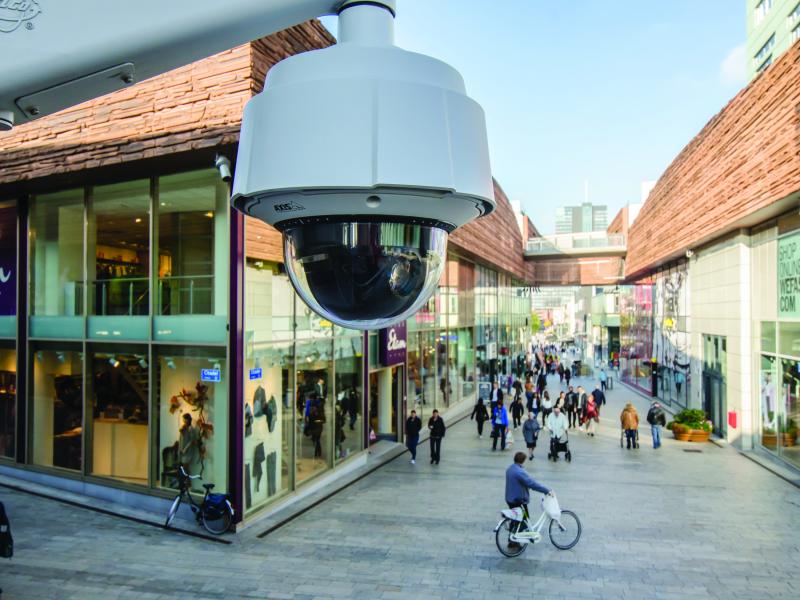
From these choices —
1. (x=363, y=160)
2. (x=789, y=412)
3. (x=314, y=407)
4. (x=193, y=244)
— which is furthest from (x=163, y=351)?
(x=789, y=412)

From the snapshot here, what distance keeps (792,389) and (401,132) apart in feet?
52.6

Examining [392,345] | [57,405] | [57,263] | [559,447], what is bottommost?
[559,447]

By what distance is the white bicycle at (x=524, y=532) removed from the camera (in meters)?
8.55

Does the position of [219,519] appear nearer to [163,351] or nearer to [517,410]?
[163,351]

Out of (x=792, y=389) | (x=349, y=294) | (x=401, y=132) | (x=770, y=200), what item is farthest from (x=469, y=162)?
(x=792, y=389)

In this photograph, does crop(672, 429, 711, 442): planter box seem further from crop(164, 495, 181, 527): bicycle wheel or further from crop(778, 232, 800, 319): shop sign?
crop(164, 495, 181, 527): bicycle wheel

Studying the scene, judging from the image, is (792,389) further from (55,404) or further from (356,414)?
(55,404)

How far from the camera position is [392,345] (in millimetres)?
16531

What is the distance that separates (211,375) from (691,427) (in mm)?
14680

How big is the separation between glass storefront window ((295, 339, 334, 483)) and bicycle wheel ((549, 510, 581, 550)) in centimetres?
506

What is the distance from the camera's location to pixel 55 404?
1230cm

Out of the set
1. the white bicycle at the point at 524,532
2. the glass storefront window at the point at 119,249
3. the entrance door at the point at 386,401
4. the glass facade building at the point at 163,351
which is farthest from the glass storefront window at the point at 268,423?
the entrance door at the point at 386,401

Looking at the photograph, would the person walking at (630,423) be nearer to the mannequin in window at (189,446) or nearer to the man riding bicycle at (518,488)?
the man riding bicycle at (518,488)

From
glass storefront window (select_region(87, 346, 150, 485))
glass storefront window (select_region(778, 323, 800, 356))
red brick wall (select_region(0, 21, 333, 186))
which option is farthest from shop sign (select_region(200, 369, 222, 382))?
glass storefront window (select_region(778, 323, 800, 356))
